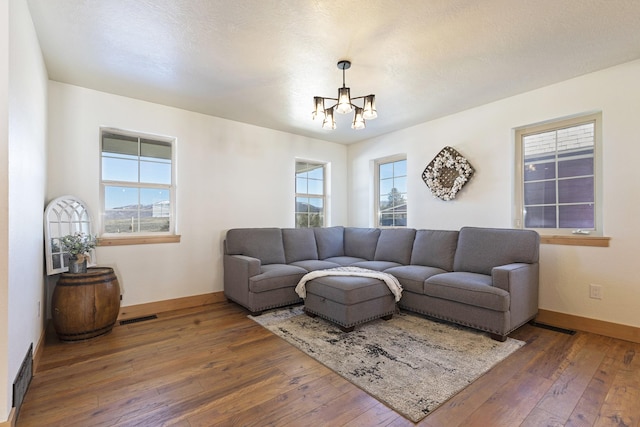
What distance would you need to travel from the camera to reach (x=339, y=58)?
2514 mm

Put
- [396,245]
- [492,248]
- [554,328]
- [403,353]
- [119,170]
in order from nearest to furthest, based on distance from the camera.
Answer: [403,353], [554,328], [492,248], [119,170], [396,245]

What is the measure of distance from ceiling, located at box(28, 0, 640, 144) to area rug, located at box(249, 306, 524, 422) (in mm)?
2389

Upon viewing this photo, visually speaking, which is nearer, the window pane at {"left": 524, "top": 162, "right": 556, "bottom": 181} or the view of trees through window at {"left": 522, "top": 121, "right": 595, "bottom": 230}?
the view of trees through window at {"left": 522, "top": 121, "right": 595, "bottom": 230}

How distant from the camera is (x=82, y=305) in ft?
8.48

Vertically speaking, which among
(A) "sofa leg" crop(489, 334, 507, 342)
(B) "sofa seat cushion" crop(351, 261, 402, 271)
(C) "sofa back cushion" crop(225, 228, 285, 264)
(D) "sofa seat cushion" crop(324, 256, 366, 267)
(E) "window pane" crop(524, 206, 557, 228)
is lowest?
(A) "sofa leg" crop(489, 334, 507, 342)

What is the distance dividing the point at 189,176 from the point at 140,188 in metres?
0.54

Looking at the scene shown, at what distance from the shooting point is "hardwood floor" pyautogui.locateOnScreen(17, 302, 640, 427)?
1642 mm

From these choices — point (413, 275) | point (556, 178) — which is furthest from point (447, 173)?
point (413, 275)

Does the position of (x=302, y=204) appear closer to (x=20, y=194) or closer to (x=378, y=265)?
(x=378, y=265)

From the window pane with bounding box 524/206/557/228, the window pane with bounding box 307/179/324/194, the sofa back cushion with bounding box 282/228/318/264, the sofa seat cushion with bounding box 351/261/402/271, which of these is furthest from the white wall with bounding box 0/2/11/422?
the window pane with bounding box 524/206/557/228

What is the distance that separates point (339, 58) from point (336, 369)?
2.42 m

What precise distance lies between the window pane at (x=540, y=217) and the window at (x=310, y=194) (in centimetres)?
293

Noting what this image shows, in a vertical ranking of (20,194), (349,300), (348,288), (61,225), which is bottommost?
(349,300)

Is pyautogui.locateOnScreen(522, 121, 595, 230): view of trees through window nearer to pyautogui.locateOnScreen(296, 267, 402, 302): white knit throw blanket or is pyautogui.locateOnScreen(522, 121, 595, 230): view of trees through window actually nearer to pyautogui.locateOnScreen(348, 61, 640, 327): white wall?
pyautogui.locateOnScreen(348, 61, 640, 327): white wall
